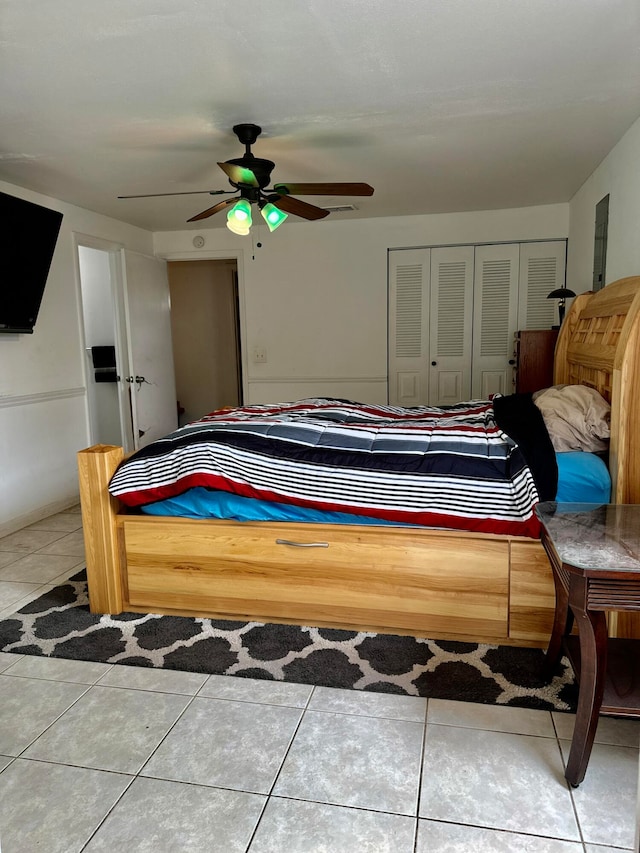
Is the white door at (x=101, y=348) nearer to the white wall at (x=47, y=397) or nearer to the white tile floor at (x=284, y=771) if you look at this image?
the white wall at (x=47, y=397)

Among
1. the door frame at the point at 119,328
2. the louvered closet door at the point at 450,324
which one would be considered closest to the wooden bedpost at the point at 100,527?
the door frame at the point at 119,328

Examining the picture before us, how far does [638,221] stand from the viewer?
2781mm

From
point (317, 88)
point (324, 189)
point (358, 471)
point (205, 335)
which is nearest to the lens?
point (358, 471)

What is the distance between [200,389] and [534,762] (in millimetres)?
5743

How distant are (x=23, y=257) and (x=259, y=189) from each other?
64.4 inches

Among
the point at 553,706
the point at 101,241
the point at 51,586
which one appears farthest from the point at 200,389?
the point at 553,706

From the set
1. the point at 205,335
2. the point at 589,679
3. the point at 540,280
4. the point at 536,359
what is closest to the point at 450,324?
the point at 540,280

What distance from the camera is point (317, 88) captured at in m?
2.42

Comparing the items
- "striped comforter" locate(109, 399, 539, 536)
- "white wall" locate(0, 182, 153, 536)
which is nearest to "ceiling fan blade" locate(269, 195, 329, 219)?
"striped comforter" locate(109, 399, 539, 536)

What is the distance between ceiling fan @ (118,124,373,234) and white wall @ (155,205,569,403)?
76.4 inches

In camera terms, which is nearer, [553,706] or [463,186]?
[553,706]

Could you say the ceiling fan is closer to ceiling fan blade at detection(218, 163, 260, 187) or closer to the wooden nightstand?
ceiling fan blade at detection(218, 163, 260, 187)

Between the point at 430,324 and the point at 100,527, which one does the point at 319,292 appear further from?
the point at 100,527

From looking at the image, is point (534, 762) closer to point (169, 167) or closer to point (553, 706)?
point (553, 706)
